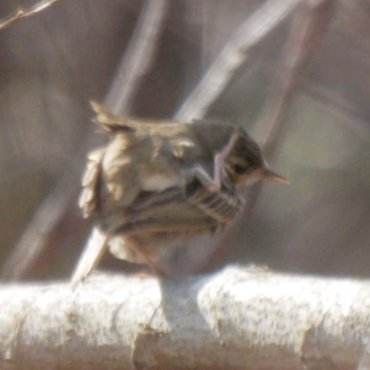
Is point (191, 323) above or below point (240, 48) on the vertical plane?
above

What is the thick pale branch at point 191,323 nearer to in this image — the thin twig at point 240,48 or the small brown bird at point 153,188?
the small brown bird at point 153,188

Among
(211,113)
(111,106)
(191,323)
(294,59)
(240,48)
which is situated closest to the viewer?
(191,323)

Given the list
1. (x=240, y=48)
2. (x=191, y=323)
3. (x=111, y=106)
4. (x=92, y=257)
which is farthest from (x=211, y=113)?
(x=191, y=323)

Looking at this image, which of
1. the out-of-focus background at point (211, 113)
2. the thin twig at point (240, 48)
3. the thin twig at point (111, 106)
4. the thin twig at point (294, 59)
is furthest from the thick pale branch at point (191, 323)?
the out-of-focus background at point (211, 113)

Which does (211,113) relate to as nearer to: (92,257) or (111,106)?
(111,106)

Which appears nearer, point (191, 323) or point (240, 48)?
point (191, 323)

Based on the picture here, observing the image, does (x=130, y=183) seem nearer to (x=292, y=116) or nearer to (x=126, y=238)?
(x=126, y=238)

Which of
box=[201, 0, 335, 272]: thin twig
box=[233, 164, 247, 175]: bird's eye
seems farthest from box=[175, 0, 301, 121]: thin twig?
box=[233, 164, 247, 175]: bird's eye

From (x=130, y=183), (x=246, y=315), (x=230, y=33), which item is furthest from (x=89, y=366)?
(x=230, y=33)
